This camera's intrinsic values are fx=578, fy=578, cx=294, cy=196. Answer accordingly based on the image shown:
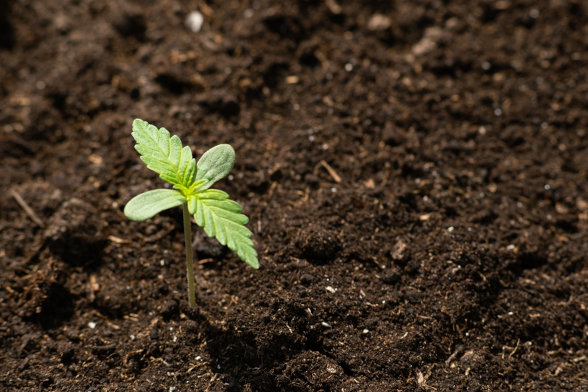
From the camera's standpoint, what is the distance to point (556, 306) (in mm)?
2279

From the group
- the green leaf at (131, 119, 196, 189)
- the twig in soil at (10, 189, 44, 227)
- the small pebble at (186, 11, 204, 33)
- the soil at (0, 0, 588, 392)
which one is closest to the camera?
the green leaf at (131, 119, 196, 189)

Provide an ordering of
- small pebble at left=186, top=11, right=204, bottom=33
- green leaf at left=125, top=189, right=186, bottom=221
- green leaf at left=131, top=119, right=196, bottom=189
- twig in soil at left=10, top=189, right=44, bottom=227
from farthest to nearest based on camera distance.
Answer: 1. small pebble at left=186, top=11, right=204, bottom=33
2. twig in soil at left=10, top=189, right=44, bottom=227
3. green leaf at left=131, top=119, right=196, bottom=189
4. green leaf at left=125, top=189, right=186, bottom=221

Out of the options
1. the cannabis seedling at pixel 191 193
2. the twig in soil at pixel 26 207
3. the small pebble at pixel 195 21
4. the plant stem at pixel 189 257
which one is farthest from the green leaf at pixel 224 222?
the small pebble at pixel 195 21

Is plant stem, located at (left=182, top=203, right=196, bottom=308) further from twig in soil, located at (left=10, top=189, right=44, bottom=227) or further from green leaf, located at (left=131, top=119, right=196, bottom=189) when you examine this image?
twig in soil, located at (left=10, top=189, right=44, bottom=227)

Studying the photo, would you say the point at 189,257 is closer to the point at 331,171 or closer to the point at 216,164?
the point at 216,164

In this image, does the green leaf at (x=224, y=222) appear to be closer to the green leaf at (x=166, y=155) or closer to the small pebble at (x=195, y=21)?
the green leaf at (x=166, y=155)

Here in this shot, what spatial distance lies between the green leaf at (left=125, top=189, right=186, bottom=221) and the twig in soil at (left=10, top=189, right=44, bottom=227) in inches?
34.9

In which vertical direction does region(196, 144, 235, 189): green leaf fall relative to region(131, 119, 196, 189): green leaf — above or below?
below

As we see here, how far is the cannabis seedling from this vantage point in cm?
177

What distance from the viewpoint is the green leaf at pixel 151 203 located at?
5.71ft

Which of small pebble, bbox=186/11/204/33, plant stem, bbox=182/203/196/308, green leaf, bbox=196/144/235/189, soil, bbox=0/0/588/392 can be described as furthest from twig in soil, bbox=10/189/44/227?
small pebble, bbox=186/11/204/33

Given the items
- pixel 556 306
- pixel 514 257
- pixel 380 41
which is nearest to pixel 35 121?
pixel 380 41

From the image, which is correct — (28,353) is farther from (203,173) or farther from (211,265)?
(203,173)

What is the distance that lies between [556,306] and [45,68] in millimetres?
2695
